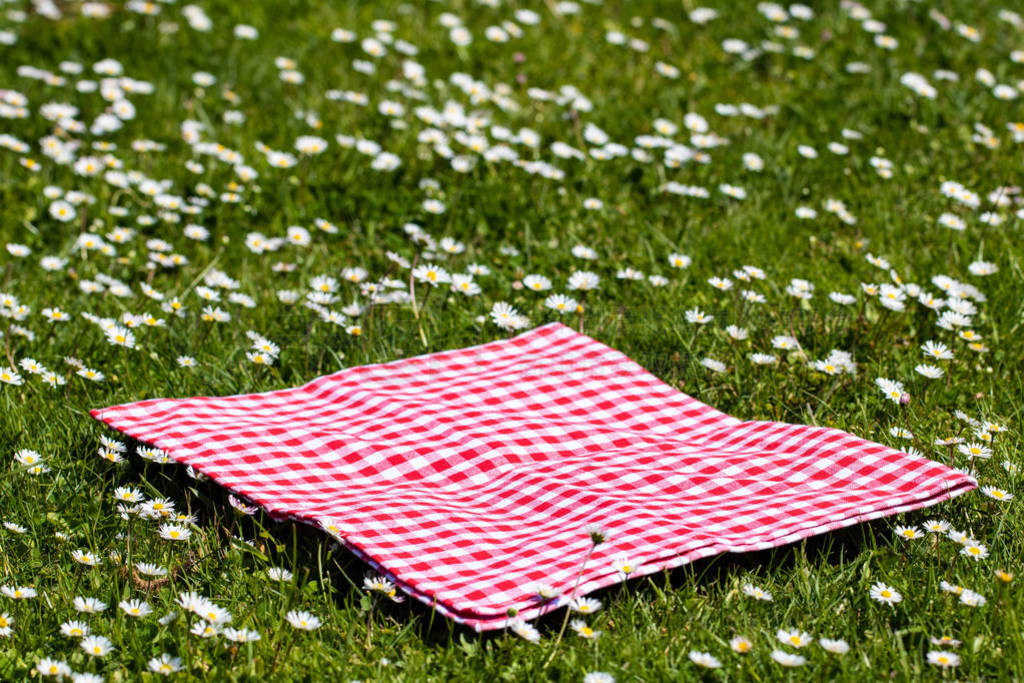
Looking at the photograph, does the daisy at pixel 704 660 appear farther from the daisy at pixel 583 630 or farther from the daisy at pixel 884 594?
the daisy at pixel 884 594

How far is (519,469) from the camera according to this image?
285 cm

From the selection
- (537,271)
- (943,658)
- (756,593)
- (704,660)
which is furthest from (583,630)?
(537,271)

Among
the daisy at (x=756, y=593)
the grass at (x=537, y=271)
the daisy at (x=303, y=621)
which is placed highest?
the daisy at (x=303, y=621)

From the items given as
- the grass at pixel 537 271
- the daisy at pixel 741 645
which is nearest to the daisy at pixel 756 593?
the grass at pixel 537 271

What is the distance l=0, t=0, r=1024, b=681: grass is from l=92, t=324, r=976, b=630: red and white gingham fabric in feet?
0.25

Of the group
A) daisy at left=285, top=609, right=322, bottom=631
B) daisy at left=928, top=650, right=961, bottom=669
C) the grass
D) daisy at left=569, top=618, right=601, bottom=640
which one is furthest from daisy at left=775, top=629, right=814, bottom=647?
daisy at left=285, top=609, right=322, bottom=631

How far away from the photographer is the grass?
231 centimetres

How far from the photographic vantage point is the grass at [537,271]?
2311mm

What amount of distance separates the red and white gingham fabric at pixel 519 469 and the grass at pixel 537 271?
0.08 metres

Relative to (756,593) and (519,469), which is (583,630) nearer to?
(756,593)

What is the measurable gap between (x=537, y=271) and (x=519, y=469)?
134cm

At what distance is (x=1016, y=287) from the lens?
152 inches

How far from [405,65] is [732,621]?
3487mm

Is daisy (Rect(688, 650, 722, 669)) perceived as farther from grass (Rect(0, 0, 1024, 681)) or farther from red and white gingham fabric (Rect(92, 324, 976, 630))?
red and white gingham fabric (Rect(92, 324, 976, 630))
